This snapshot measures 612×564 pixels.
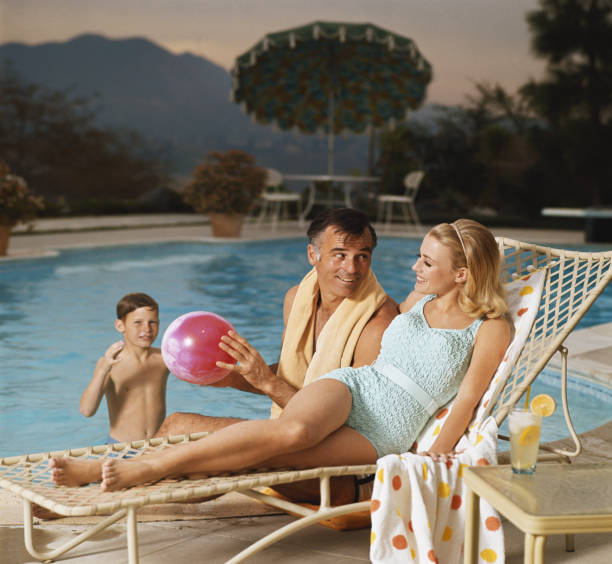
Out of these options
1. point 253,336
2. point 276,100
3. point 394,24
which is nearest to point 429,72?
point 276,100

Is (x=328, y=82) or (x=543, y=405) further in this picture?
(x=328, y=82)

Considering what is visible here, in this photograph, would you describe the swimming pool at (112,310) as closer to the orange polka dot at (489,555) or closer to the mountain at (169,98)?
the orange polka dot at (489,555)

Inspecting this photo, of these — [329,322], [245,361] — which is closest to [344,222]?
[329,322]

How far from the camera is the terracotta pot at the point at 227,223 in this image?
442 inches

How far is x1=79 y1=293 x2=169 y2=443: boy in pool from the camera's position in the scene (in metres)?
2.80

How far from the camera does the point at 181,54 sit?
2702cm

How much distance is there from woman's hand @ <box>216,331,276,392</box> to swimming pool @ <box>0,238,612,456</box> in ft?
6.44

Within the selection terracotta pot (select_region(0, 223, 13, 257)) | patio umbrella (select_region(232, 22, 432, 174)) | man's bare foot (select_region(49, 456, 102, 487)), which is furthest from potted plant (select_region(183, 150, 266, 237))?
man's bare foot (select_region(49, 456, 102, 487))

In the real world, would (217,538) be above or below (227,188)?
below

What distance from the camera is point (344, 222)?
7.43 ft

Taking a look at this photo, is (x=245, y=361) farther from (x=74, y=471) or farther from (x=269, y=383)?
(x=74, y=471)

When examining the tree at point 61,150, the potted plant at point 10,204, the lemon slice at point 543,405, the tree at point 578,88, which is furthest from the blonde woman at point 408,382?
the tree at point 61,150

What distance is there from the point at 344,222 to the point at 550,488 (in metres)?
0.97

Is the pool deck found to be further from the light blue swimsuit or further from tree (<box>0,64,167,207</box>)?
tree (<box>0,64,167,207</box>)
